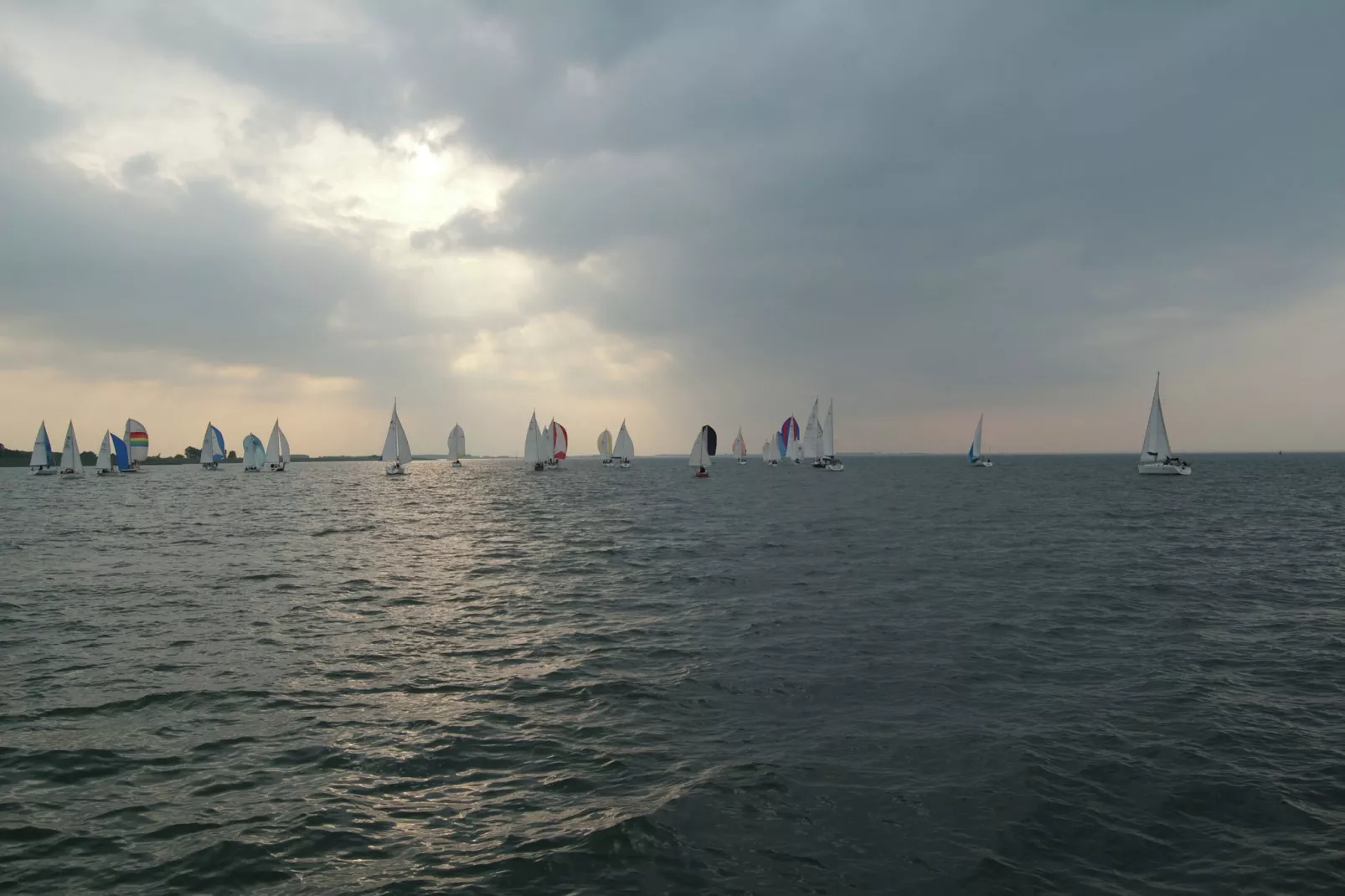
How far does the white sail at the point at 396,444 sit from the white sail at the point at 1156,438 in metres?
115

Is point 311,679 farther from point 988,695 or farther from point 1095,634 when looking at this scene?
point 1095,634

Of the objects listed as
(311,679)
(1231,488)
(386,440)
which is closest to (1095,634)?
(311,679)

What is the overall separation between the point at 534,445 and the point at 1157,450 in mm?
109845

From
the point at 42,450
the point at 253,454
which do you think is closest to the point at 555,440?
the point at 253,454

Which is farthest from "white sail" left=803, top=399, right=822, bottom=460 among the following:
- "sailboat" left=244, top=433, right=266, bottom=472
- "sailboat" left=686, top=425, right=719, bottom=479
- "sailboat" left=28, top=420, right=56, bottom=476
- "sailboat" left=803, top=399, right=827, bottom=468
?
"sailboat" left=28, top=420, right=56, bottom=476

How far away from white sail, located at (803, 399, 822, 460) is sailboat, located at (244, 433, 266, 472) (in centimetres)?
11343

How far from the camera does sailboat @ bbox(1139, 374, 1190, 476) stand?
9581 cm

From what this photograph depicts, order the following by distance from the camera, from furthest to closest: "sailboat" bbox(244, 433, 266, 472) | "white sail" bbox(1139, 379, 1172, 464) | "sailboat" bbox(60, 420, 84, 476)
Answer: "sailboat" bbox(244, 433, 266, 472), "sailboat" bbox(60, 420, 84, 476), "white sail" bbox(1139, 379, 1172, 464)

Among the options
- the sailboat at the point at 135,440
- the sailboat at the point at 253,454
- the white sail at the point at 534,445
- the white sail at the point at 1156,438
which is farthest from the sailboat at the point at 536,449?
the white sail at the point at 1156,438

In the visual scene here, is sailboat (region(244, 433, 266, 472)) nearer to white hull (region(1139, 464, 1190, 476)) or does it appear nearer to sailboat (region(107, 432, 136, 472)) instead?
sailboat (region(107, 432, 136, 472))

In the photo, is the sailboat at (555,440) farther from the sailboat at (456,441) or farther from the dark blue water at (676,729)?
the dark blue water at (676,729)

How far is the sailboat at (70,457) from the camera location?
383 ft

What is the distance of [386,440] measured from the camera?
123375 millimetres

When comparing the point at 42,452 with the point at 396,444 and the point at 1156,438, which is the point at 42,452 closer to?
the point at 396,444
